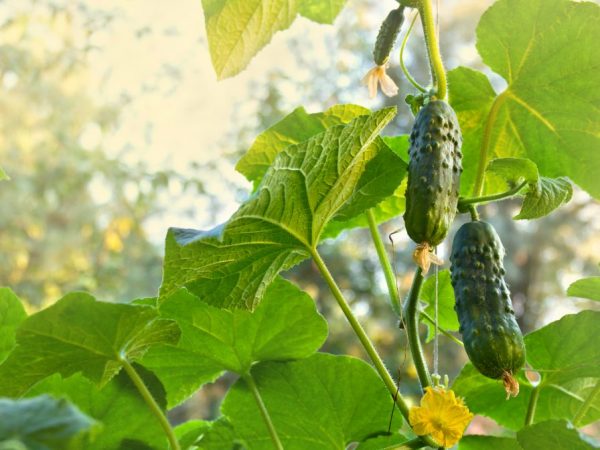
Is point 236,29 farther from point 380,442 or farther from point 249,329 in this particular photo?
point 380,442

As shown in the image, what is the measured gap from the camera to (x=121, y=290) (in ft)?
18.2

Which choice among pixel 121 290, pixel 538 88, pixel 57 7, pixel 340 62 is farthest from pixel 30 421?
pixel 340 62

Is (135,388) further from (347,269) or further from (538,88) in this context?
(347,269)

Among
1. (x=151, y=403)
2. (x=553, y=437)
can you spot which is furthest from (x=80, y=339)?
(x=553, y=437)

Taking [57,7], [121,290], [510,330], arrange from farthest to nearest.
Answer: [57,7] < [121,290] < [510,330]

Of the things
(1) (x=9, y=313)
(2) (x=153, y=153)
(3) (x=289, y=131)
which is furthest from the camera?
(2) (x=153, y=153)

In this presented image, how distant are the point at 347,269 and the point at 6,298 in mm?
5146

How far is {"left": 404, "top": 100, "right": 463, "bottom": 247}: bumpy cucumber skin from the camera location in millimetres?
458

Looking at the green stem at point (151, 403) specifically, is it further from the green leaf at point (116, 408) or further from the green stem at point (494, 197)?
the green stem at point (494, 197)

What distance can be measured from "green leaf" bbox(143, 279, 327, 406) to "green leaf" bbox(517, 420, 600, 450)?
0.17 m

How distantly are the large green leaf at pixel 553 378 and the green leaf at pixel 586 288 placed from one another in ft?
0.06

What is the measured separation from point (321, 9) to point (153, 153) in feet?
19.2

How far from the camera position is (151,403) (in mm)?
505

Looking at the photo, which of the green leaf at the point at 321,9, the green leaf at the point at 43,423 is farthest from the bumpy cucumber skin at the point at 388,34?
the green leaf at the point at 43,423
